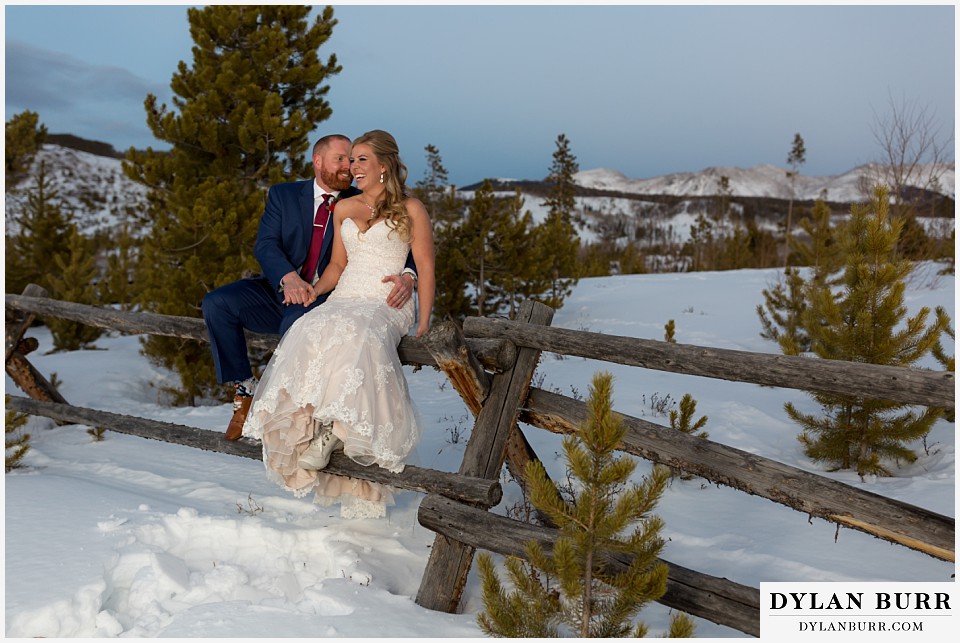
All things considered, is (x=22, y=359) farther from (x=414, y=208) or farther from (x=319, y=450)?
(x=414, y=208)

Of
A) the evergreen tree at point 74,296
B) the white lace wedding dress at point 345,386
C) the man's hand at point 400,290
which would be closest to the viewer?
the white lace wedding dress at point 345,386

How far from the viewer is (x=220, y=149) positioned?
8.41m

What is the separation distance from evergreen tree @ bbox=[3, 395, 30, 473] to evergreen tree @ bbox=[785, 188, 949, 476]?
19.4 ft

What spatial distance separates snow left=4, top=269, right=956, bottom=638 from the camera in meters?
2.79

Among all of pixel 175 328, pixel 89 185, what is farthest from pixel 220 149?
pixel 89 185

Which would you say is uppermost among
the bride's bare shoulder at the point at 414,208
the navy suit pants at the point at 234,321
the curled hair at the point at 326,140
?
the curled hair at the point at 326,140

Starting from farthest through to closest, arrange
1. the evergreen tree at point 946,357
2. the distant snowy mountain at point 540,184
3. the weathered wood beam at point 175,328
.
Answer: the distant snowy mountain at point 540,184 < the evergreen tree at point 946,357 < the weathered wood beam at point 175,328

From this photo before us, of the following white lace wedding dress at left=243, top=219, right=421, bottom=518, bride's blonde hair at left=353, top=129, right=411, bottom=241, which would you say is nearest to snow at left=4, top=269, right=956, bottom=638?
white lace wedding dress at left=243, top=219, right=421, bottom=518

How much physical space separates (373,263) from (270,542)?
1.62 metres

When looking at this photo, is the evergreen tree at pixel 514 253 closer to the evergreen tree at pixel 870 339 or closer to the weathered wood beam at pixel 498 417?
the evergreen tree at pixel 870 339

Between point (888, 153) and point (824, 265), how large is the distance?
464 centimetres

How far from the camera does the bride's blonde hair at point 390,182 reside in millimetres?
3643

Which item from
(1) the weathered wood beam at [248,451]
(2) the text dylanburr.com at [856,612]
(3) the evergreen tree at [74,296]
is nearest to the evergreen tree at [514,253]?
(3) the evergreen tree at [74,296]

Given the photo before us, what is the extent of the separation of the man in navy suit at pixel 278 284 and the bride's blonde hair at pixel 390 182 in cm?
30
